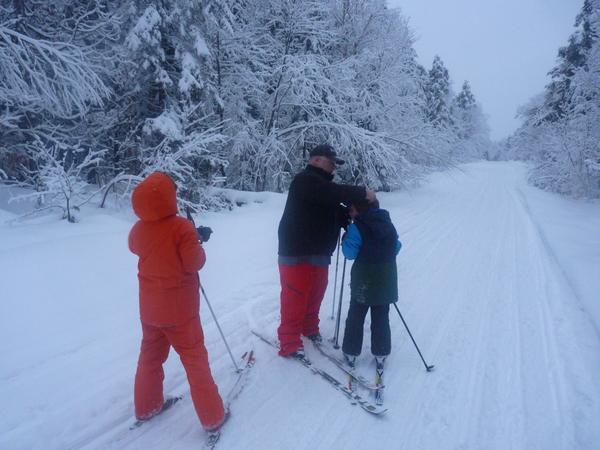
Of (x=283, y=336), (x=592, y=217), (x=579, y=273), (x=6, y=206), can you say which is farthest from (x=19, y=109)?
(x=592, y=217)

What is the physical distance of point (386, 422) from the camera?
2.94 meters

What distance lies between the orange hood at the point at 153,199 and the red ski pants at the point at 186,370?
0.85m

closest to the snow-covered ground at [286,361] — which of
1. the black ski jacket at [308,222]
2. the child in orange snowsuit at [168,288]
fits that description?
the child in orange snowsuit at [168,288]

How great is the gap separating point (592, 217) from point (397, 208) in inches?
265

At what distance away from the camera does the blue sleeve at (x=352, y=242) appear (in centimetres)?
348

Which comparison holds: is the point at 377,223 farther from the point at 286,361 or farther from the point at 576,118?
the point at 576,118

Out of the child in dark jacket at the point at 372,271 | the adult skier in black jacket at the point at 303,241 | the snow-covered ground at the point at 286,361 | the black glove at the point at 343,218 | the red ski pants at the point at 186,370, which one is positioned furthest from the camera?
the black glove at the point at 343,218

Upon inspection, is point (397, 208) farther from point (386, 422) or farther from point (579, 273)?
point (386, 422)

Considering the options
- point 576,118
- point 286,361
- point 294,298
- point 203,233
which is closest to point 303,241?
point 294,298

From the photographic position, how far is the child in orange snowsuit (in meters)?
2.50

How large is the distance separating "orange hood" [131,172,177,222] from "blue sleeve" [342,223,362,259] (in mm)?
1694

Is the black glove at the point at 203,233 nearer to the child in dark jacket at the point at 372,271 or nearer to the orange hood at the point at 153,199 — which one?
the orange hood at the point at 153,199

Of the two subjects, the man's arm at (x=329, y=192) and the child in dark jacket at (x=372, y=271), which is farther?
the child in dark jacket at (x=372, y=271)

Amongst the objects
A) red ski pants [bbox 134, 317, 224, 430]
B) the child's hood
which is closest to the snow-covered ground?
red ski pants [bbox 134, 317, 224, 430]
